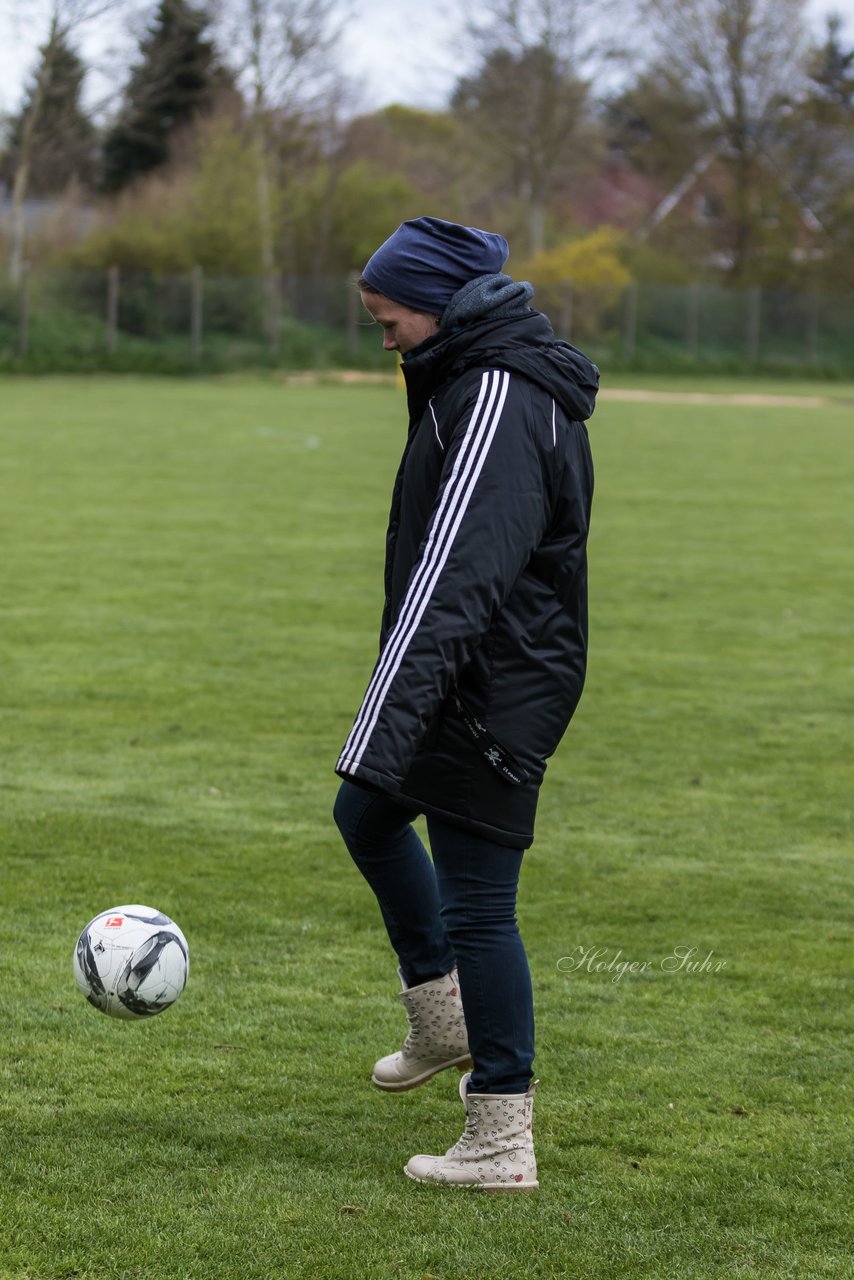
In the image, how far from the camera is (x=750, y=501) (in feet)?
55.7

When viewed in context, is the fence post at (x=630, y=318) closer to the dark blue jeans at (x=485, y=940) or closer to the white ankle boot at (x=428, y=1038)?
the white ankle boot at (x=428, y=1038)

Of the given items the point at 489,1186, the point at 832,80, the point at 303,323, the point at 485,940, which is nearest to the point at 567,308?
the point at 303,323

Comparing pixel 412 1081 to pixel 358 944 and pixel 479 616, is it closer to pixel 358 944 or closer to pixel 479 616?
pixel 358 944

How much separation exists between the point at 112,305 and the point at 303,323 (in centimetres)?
517

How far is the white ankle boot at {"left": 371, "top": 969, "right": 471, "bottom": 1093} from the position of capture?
12.5ft

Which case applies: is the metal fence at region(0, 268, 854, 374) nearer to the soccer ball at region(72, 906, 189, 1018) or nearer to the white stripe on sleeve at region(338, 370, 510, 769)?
the soccer ball at region(72, 906, 189, 1018)

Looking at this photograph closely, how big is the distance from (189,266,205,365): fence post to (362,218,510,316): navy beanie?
36924 mm

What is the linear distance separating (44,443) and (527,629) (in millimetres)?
18265

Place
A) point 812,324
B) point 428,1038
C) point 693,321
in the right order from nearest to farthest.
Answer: point 428,1038 < point 693,321 < point 812,324

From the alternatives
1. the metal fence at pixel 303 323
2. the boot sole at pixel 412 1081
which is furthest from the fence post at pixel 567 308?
the boot sole at pixel 412 1081

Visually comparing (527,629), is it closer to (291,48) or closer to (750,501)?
(750,501)

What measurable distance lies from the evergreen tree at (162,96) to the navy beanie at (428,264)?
4797cm

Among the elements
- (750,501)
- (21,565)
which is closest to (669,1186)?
(21,565)

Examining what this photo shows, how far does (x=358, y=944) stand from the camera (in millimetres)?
4910
